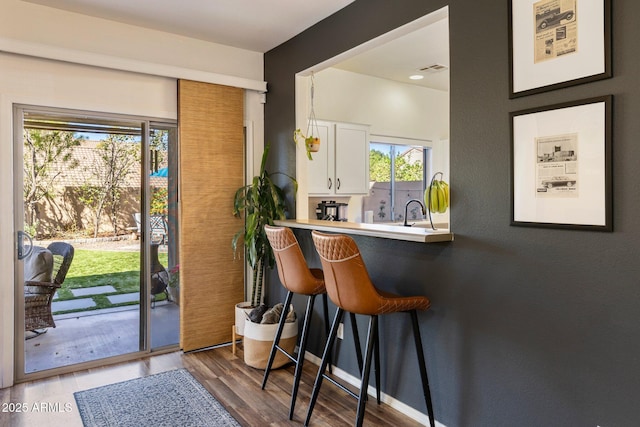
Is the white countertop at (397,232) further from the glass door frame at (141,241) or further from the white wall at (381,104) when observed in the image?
the white wall at (381,104)

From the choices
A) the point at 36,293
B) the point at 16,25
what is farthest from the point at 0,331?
the point at 16,25

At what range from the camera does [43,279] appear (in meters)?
3.21

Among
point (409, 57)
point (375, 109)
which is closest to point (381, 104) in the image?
point (375, 109)

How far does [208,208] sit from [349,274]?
6.35 ft

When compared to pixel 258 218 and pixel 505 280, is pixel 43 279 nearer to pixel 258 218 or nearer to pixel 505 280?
pixel 258 218

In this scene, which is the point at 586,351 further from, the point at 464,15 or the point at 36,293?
the point at 36,293

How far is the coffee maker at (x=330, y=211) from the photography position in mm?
4422

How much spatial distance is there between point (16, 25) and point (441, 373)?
355cm

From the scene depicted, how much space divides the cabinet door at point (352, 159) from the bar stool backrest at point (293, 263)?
1.79 meters

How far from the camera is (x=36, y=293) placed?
3.18 metres

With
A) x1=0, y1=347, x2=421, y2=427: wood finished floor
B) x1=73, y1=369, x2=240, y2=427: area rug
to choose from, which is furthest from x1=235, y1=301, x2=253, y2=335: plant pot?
x1=73, y1=369, x2=240, y2=427: area rug

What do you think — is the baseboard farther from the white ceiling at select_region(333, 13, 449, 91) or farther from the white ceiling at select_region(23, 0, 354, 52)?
the white ceiling at select_region(23, 0, 354, 52)

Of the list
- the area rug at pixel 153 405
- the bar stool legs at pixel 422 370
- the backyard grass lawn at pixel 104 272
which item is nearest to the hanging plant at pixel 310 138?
the backyard grass lawn at pixel 104 272

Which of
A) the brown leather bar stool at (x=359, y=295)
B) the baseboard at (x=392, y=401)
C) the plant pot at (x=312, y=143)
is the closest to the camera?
the brown leather bar stool at (x=359, y=295)
